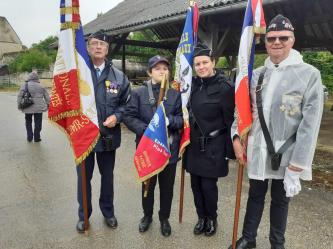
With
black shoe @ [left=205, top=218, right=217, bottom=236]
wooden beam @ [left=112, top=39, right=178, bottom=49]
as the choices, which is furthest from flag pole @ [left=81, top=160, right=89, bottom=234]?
wooden beam @ [left=112, top=39, right=178, bottom=49]

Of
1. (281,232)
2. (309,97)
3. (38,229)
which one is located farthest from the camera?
(38,229)

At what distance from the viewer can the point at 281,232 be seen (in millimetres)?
3129

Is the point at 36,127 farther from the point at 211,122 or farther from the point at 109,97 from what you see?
the point at 211,122

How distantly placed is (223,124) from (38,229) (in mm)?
2256

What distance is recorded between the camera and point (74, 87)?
3480 mm

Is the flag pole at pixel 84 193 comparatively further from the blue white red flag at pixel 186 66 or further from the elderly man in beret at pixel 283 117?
the elderly man in beret at pixel 283 117

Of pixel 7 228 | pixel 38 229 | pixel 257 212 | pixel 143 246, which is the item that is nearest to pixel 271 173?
pixel 257 212

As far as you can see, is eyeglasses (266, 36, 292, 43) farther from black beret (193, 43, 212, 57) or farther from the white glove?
the white glove

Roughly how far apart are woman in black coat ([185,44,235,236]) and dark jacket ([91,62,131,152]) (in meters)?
0.76

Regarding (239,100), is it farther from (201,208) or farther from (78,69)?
(78,69)

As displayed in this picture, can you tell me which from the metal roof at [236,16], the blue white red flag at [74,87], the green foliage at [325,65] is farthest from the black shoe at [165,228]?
the green foliage at [325,65]

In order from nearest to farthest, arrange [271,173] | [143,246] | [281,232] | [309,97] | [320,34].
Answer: [309,97] < [271,173] < [281,232] < [143,246] < [320,34]

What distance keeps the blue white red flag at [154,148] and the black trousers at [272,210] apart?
0.85 meters

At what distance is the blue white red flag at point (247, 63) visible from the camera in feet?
9.51
